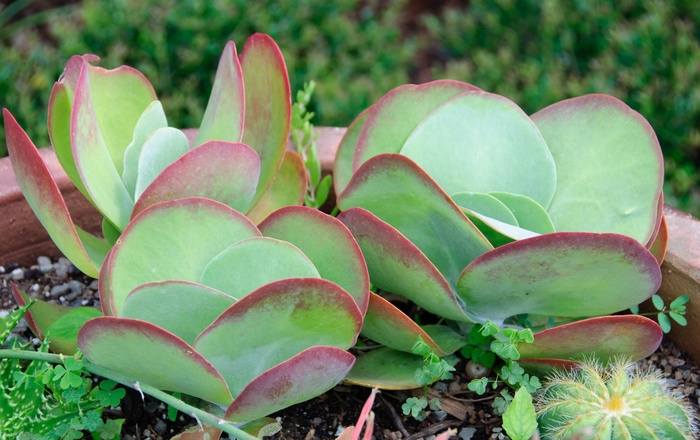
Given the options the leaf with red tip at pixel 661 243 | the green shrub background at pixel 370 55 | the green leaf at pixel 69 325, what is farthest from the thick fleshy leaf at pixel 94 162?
the green shrub background at pixel 370 55

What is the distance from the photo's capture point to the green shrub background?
7.39 ft

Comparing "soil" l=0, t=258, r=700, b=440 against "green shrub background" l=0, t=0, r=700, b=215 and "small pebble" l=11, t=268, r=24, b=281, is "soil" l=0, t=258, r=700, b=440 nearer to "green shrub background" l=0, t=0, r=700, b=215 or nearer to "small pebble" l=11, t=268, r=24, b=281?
"small pebble" l=11, t=268, r=24, b=281

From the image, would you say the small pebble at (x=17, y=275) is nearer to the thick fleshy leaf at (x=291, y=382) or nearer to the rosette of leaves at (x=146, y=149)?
the rosette of leaves at (x=146, y=149)

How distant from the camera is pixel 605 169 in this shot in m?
1.00

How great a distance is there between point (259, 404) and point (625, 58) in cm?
203

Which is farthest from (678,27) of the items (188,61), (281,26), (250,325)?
(250,325)

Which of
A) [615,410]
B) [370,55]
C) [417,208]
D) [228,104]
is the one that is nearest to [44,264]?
[228,104]

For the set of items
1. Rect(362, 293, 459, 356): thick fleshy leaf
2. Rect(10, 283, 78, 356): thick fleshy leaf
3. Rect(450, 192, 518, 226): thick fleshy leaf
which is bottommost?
Rect(362, 293, 459, 356): thick fleshy leaf

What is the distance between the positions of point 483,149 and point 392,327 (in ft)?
0.88

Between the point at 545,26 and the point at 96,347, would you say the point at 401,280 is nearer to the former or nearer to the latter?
the point at 96,347

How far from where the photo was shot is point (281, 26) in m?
2.50

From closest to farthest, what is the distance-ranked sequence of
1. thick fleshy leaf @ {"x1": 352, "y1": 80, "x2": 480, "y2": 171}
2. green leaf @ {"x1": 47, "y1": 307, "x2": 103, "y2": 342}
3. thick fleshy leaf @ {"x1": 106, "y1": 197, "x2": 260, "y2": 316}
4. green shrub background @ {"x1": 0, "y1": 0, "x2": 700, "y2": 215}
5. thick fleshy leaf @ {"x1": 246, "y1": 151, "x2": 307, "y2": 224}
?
thick fleshy leaf @ {"x1": 106, "y1": 197, "x2": 260, "y2": 316}
green leaf @ {"x1": 47, "y1": 307, "x2": 103, "y2": 342}
thick fleshy leaf @ {"x1": 352, "y1": 80, "x2": 480, "y2": 171}
thick fleshy leaf @ {"x1": 246, "y1": 151, "x2": 307, "y2": 224}
green shrub background @ {"x1": 0, "y1": 0, "x2": 700, "y2": 215}

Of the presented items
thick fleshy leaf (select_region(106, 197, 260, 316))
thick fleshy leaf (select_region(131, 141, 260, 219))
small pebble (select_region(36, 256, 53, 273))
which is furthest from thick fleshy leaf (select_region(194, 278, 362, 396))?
small pebble (select_region(36, 256, 53, 273))

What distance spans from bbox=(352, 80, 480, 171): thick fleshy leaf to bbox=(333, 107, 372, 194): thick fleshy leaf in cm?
9
